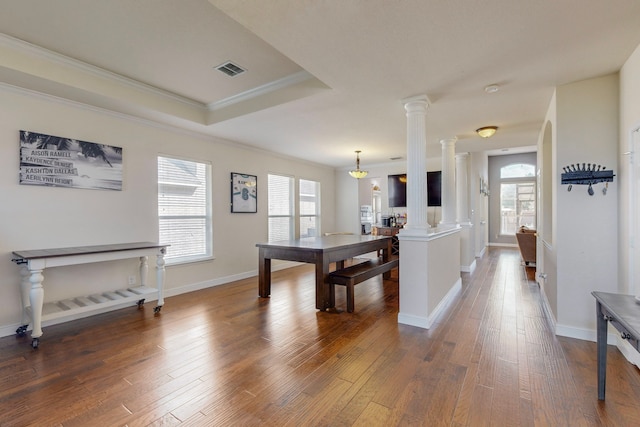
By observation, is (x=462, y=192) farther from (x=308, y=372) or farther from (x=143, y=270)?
(x=143, y=270)

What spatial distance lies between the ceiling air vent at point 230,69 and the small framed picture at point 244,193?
2266 millimetres

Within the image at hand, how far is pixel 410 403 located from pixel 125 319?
126 inches

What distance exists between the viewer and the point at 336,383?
6.77 feet

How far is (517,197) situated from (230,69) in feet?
33.0

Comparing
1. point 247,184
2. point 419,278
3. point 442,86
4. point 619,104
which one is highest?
point 442,86

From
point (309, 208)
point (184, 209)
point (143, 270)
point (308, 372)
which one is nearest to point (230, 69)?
point (184, 209)

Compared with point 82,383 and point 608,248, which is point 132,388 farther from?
point 608,248

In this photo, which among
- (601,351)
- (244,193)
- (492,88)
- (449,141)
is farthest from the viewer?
(244,193)

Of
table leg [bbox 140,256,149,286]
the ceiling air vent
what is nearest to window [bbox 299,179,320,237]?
table leg [bbox 140,256,149,286]

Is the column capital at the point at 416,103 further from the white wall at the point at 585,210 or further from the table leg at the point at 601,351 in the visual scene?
the table leg at the point at 601,351

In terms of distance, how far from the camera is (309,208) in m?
7.25

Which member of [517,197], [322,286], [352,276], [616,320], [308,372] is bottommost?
[308,372]

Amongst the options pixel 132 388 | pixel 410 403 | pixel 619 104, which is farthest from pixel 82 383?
pixel 619 104

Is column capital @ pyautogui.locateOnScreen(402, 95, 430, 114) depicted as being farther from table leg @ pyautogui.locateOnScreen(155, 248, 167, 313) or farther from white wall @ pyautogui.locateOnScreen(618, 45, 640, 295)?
table leg @ pyautogui.locateOnScreen(155, 248, 167, 313)
